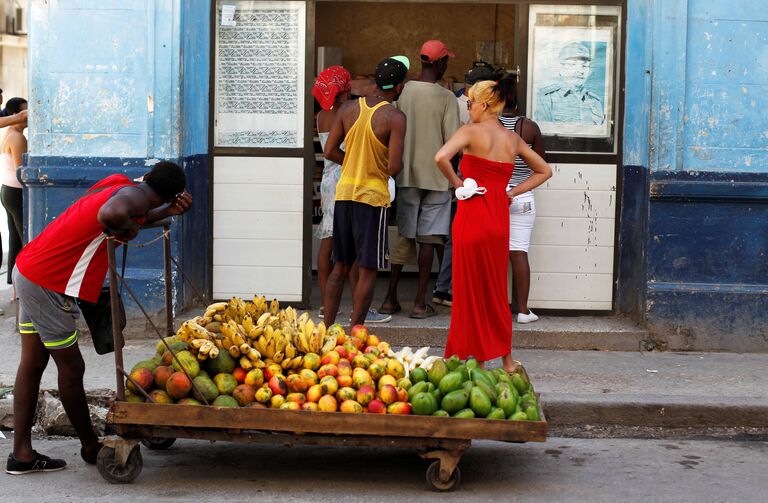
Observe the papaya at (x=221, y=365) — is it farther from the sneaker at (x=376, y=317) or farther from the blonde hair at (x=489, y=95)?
the sneaker at (x=376, y=317)

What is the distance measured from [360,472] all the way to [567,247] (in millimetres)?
3565

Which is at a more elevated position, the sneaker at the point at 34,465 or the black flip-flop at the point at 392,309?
the black flip-flop at the point at 392,309

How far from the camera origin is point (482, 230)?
6836 mm

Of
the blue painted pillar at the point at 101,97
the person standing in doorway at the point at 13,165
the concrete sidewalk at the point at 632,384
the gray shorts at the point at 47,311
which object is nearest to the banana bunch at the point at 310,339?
the gray shorts at the point at 47,311

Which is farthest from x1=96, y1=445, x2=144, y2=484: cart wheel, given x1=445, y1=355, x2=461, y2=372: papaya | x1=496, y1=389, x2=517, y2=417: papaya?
x1=496, y1=389, x2=517, y2=417: papaya

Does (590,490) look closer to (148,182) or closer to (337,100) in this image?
(148,182)

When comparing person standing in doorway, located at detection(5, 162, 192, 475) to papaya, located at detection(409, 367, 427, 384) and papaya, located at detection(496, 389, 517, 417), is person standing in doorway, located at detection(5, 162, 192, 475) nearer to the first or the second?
papaya, located at detection(409, 367, 427, 384)

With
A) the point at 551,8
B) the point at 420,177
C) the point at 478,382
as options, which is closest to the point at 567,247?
the point at 420,177

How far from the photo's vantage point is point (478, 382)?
5684 millimetres

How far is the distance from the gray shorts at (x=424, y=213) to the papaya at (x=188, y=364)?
3.37m

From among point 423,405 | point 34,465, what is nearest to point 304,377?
point 423,405

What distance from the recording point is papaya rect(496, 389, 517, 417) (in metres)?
5.53

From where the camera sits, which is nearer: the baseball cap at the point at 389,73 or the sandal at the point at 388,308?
the baseball cap at the point at 389,73

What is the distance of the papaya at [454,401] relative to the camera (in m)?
5.48
